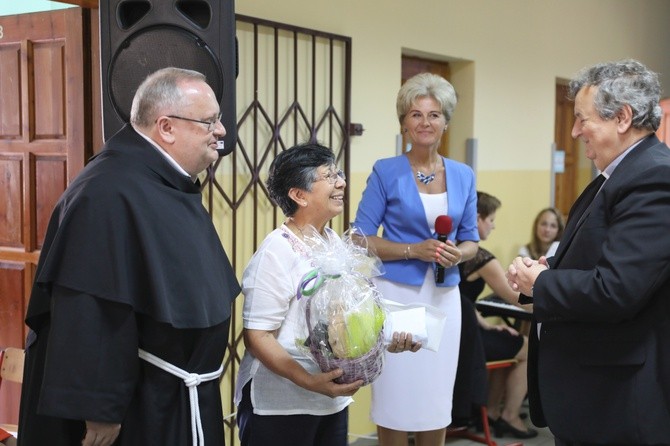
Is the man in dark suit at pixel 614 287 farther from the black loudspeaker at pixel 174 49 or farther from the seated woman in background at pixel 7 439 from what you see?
Answer: the seated woman in background at pixel 7 439

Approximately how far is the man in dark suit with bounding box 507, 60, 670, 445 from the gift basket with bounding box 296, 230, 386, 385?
1.35 feet

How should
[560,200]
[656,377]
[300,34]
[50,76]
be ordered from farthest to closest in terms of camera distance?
[560,200] → [300,34] → [50,76] → [656,377]

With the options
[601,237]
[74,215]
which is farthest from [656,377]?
[74,215]

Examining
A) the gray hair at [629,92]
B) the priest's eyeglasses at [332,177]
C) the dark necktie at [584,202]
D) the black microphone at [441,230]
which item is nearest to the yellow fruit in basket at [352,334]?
the priest's eyeglasses at [332,177]

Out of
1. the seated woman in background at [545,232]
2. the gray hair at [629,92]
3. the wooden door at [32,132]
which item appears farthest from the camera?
the seated woman in background at [545,232]

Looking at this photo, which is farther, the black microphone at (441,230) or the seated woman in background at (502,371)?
the seated woman in background at (502,371)

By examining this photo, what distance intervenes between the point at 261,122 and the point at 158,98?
5.50 feet

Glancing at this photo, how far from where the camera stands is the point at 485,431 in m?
3.96

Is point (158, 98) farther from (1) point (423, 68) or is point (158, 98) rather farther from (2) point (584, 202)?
(1) point (423, 68)

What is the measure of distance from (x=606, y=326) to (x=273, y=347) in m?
0.82

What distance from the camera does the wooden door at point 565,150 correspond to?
6156 millimetres

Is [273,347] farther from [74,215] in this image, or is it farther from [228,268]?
[74,215]

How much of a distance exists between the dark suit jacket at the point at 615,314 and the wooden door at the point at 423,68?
2538mm

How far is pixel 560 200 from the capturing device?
247 inches
